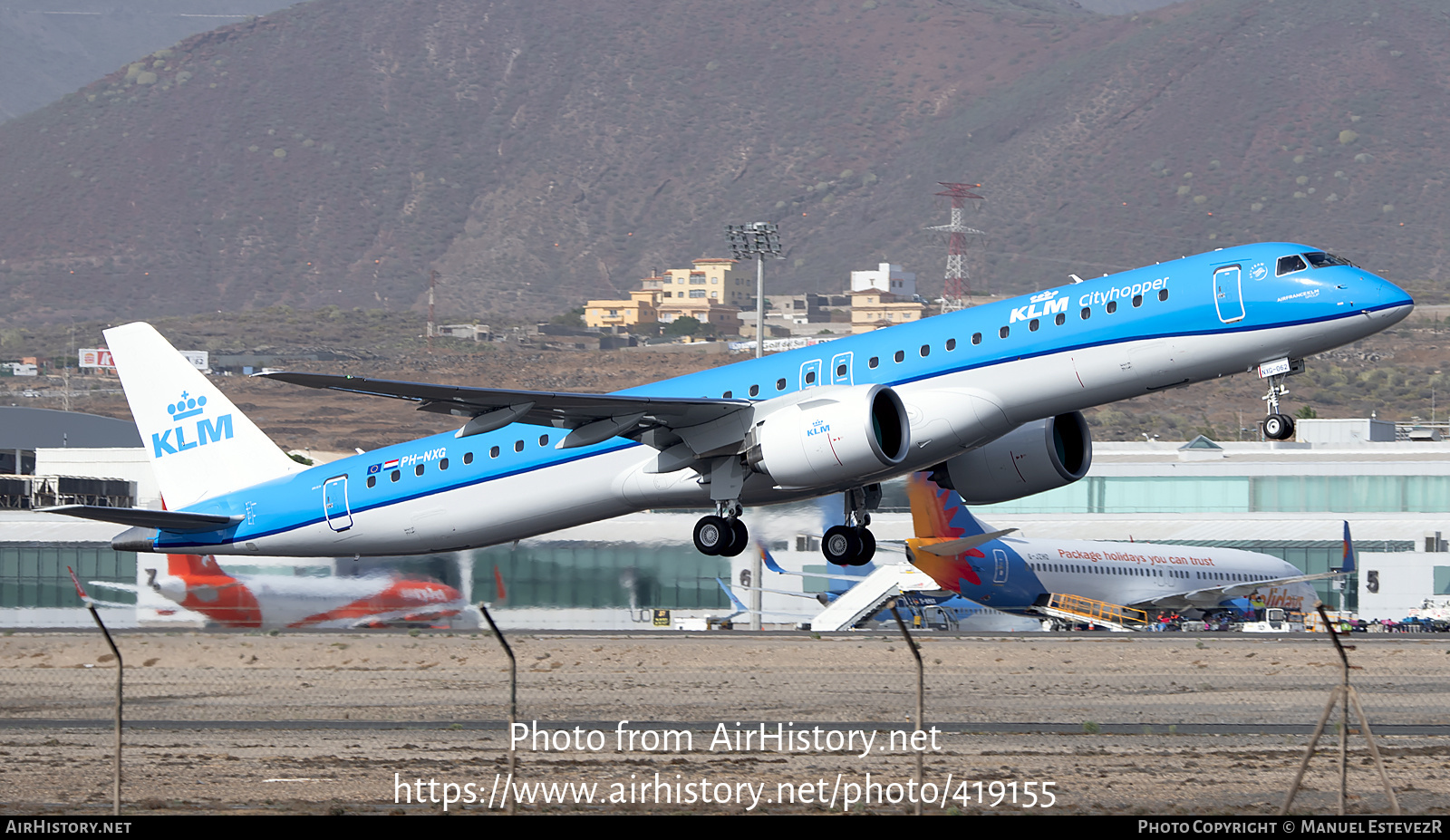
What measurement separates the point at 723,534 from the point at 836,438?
13.6 ft

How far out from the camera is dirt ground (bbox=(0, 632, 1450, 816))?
23.6 m

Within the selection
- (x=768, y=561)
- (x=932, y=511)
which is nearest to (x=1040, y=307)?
(x=768, y=561)

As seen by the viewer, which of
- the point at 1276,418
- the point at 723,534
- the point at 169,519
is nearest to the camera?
the point at 1276,418

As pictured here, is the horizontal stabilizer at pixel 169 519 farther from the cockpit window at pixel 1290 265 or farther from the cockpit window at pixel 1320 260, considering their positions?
the cockpit window at pixel 1320 260

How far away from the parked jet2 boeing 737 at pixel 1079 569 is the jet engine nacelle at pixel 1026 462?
16020mm

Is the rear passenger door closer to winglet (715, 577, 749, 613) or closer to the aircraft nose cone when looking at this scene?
the aircraft nose cone

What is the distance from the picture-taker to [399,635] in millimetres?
49375

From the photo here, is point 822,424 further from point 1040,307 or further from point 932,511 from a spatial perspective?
→ point 932,511

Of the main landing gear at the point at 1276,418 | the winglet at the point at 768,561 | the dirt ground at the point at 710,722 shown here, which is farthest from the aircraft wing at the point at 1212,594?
the main landing gear at the point at 1276,418

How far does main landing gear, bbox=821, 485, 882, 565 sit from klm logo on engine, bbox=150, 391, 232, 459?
52.7ft

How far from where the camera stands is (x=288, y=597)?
45.0 meters

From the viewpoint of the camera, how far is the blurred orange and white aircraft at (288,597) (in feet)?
147

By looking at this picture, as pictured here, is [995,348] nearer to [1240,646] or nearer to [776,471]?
[776,471]
